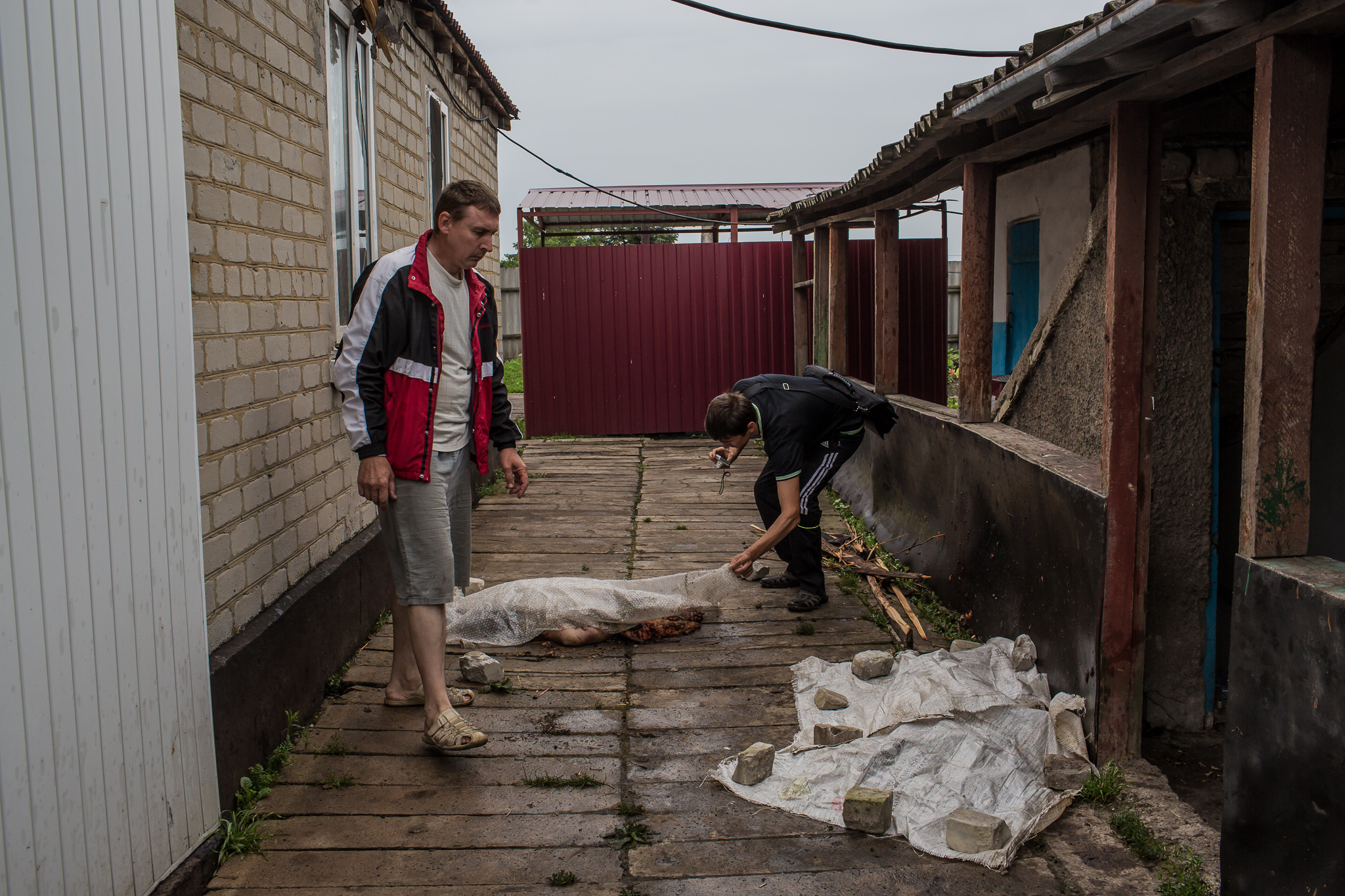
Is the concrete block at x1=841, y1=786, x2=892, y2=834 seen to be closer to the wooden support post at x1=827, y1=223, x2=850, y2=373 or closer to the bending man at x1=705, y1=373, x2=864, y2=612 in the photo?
the bending man at x1=705, y1=373, x2=864, y2=612

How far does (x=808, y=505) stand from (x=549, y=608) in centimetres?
156

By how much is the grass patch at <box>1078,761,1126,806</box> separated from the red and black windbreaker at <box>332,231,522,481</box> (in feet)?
8.65

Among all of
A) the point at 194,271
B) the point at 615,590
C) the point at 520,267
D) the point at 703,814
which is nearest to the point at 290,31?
the point at 194,271

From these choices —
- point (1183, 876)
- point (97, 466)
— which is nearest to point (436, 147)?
point (97, 466)

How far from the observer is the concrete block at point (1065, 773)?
3.66 meters

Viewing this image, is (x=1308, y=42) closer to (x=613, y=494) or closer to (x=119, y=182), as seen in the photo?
(x=119, y=182)

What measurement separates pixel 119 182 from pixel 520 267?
31.7 ft

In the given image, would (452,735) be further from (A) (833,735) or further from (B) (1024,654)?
(B) (1024,654)

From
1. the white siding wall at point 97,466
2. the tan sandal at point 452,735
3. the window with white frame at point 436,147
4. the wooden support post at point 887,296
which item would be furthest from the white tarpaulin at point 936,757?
the window with white frame at point 436,147

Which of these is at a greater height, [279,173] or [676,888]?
[279,173]

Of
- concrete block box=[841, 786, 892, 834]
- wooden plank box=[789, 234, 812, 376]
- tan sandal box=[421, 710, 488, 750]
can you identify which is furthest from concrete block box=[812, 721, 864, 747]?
wooden plank box=[789, 234, 812, 376]

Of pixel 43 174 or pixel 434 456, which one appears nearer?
pixel 43 174

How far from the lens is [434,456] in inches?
153

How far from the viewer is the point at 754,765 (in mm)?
3686
